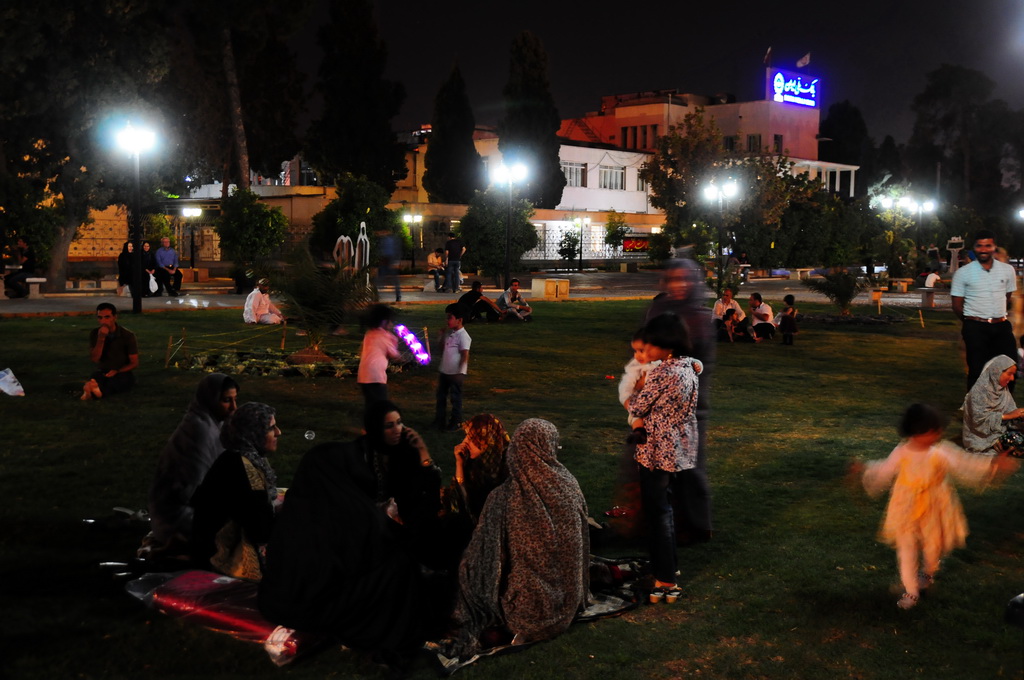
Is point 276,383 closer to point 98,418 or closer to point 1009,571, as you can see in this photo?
point 98,418

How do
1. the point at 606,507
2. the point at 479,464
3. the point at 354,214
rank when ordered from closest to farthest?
the point at 479,464, the point at 606,507, the point at 354,214

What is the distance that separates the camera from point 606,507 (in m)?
6.82

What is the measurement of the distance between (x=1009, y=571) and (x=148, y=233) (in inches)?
1472

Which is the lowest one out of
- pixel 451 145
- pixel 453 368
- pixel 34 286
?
pixel 453 368

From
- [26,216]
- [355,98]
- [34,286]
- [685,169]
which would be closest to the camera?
[34,286]

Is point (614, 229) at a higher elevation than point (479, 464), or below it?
higher

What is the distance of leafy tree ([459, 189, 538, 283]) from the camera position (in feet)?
110

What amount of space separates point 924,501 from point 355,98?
46745 millimetres

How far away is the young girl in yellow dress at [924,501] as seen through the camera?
5051 millimetres

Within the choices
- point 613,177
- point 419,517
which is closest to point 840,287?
point 419,517

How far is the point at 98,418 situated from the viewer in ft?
31.6

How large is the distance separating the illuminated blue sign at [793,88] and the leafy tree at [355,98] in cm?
3126

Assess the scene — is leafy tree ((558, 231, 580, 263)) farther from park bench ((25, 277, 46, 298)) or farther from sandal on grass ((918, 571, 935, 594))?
sandal on grass ((918, 571, 935, 594))

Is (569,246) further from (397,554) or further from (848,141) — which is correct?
(848,141)
